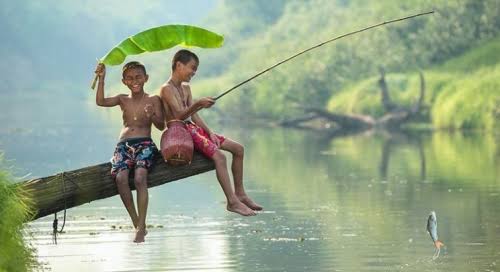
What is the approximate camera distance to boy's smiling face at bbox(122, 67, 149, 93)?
14539 millimetres

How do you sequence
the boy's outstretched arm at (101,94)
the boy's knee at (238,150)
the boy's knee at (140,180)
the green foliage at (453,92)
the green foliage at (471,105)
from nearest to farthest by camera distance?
the boy's outstretched arm at (101,94) → the boy's knee at (140,180) → the boy's knee at (238,150) → the green foliage at (471,105) → the green foliage at (453,92)

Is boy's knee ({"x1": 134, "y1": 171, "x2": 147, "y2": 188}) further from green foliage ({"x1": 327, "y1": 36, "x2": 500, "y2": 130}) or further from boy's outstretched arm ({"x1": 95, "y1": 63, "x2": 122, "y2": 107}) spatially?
green foliage ({"x1": 327, "y1": 36, "x2": 500, "y2": 130})

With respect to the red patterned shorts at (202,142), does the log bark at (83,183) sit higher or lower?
lower

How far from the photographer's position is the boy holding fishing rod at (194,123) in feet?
47.3

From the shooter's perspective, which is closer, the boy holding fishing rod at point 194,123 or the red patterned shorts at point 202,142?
the boy holding fishing rod at point 194,123

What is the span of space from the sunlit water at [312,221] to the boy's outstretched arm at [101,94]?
157 inches

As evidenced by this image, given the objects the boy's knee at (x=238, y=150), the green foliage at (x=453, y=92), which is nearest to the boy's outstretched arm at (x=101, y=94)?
the boy's knee at (x=238, y=150)

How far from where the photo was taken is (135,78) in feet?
47.8

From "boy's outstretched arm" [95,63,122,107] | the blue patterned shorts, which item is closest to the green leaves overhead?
"boy's outstretched arm" [95,63,122,107]

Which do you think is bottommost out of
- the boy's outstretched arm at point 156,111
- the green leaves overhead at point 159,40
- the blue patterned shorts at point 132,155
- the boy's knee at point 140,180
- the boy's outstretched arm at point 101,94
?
the boy's knee at point 140,180

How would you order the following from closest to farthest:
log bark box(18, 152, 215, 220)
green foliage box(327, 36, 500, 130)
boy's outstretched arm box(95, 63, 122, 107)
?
boy's outstretched arm box(95, 63, 122, 107) → log bark box(18, 152, 215, 220) → green foliage box(327, 36, 500, 130)

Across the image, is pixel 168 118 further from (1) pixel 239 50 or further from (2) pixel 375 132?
(1) pixel 239 50

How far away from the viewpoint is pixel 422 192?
29.6 m

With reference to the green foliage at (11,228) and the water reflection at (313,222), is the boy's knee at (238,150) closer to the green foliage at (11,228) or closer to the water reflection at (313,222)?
the green foliage at (11,228)
